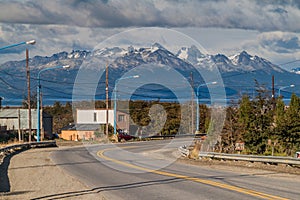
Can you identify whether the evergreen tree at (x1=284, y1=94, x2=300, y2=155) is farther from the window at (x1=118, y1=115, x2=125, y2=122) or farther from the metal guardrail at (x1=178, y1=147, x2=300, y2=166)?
the window at (x1=118, y1=115, x2=125, y2=122)

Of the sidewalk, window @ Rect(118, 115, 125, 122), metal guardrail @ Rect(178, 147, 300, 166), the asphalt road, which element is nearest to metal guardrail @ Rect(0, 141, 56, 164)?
the sidewalk

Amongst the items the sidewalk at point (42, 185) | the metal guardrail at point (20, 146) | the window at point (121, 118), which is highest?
the window at point (121, 118)

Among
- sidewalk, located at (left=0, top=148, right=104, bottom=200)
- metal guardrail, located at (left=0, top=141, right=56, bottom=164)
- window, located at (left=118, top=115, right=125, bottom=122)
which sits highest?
window, located at (left=118, top=115, right=125, bottom=122)

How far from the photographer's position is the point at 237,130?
38.9 meters

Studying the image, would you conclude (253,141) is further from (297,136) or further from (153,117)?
(153,117)

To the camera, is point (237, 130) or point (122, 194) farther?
point (237, 130)

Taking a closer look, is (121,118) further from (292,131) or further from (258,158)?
(258,158)

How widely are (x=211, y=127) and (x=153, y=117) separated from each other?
964 inches

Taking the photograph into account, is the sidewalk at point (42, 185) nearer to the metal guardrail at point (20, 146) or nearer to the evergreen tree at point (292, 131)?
the metal guardrail at point (20, 146)

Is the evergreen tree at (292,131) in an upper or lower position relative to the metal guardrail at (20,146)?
upper

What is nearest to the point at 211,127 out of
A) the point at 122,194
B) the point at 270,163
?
the point at 270,163

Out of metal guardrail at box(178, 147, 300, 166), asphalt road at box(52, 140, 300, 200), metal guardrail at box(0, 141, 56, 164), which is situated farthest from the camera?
metal guardrail at box(0, 141, 56, 164)

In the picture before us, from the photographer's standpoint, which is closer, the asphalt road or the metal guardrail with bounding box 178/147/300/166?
the asphalt road

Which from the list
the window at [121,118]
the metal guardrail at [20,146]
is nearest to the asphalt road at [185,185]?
the metal guardrail at [20,146]
